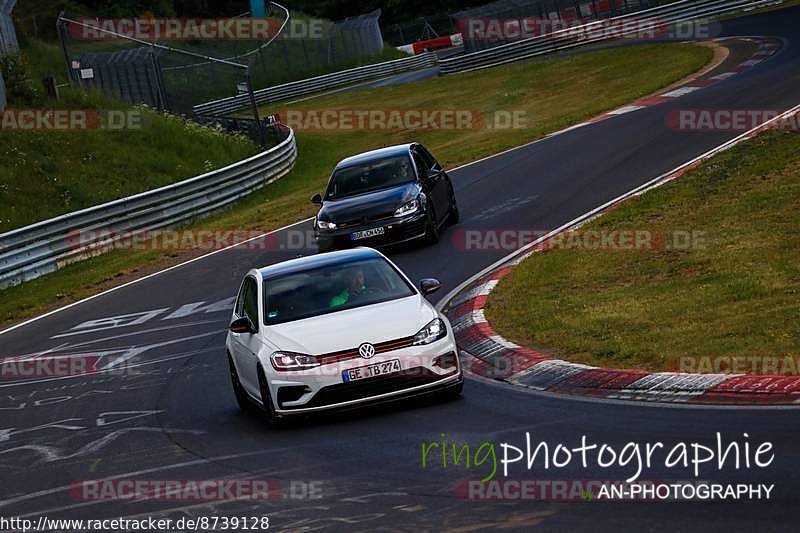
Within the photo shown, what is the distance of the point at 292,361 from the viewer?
11.3 m

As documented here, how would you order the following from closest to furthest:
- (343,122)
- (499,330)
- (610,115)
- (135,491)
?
1. (135,491)
2. (499,330)
3. (610,115)
4. (343,122)

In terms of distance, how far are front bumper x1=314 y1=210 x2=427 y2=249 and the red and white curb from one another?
143 inches

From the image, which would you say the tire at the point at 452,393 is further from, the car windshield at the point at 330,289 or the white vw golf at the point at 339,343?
the car windshield at the point at 330,289

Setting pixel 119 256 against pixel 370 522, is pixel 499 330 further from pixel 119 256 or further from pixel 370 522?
pixel 119 256

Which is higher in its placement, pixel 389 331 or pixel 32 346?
pixel 389 331

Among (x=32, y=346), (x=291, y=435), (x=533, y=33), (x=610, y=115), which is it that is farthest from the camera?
(x=533, y=33)

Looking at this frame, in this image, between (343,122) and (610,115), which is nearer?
(610,115)

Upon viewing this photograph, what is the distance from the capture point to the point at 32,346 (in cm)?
1902

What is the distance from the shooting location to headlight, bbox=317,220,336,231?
70.8 ft

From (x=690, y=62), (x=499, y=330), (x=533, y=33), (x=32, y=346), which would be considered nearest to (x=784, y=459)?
(x=499, y=330)

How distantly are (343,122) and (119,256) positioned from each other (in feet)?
86.2
